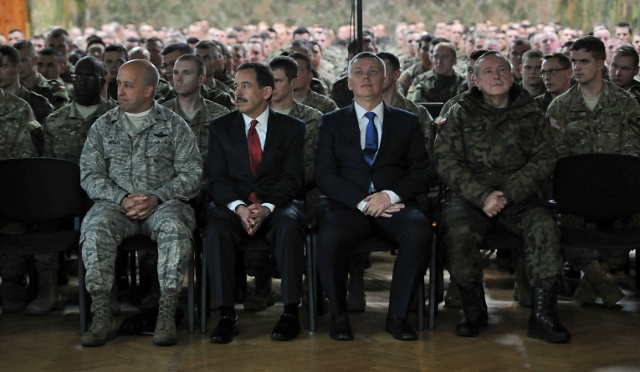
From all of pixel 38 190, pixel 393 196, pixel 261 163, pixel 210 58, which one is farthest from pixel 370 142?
pixel 210 58

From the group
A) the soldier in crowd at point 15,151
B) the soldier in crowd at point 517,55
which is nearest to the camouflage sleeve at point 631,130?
the soldier in crowd at point 517,55

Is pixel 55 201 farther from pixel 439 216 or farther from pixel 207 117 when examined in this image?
pixel 439 216

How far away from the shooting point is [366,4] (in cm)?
1559

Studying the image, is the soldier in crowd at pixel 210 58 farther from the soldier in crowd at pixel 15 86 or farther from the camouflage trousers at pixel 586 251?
the camouflage trousers at pixel 586 251

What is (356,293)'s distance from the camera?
5.56 m

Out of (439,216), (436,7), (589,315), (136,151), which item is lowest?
(589,315)

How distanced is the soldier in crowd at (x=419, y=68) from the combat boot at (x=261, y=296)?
14.7ft

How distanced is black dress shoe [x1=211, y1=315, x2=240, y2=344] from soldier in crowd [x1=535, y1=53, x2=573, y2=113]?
9.10 feet

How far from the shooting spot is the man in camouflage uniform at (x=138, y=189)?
4.96m

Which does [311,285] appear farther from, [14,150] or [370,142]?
[14,150]

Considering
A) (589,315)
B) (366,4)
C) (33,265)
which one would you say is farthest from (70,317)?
(366,4)

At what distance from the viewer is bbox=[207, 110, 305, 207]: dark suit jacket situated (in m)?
5.32

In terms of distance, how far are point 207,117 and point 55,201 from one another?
3.89 ft

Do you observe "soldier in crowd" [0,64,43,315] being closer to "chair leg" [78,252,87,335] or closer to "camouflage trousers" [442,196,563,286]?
"chair leg" [78,252,87,335]
